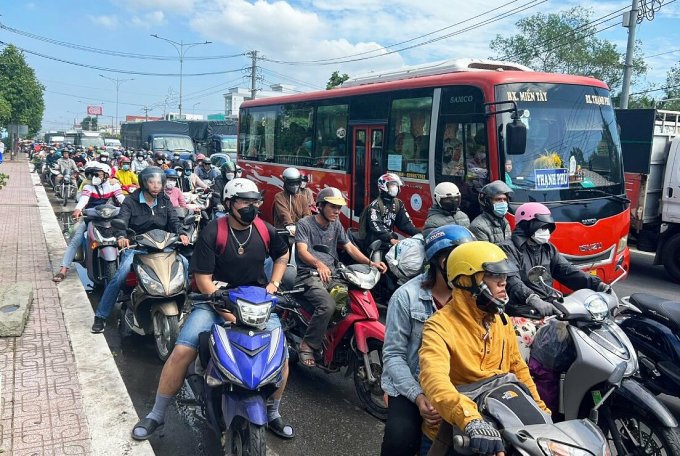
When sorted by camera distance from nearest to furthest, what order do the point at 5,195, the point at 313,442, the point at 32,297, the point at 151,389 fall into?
the point at 313,442, the point at 151,389, the point at 32,297, the point at 5,195

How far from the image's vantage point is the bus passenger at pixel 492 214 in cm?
530

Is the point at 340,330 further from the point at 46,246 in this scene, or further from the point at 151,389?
the point at 46,246

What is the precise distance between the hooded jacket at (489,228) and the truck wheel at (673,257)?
17.7 feet

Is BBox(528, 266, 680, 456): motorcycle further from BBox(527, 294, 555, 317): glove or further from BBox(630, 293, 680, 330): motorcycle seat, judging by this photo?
BBox(630, 293, 680, 330): motorcycle seat

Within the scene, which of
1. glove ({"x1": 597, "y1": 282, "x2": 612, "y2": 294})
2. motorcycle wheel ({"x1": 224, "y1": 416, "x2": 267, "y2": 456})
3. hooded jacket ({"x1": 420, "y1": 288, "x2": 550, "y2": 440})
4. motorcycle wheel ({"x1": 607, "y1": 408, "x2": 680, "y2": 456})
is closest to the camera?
hooded jacket ({"x1": 420, "y1": 288, "x2": 550, "y2": 440})

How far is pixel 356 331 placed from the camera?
4227 mm

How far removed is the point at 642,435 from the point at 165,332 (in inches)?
148

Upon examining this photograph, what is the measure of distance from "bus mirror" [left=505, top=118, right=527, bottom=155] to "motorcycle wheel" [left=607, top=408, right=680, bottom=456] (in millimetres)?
3808

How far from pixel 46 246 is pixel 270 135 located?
5.17 m

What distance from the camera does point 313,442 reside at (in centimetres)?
392

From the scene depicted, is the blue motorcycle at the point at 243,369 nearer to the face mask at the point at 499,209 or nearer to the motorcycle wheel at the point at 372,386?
the motorcycle wheel at the point at 372,386

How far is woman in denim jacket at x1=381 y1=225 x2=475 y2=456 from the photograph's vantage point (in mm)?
2697

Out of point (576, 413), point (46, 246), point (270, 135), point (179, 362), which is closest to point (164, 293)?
point (179, 362)

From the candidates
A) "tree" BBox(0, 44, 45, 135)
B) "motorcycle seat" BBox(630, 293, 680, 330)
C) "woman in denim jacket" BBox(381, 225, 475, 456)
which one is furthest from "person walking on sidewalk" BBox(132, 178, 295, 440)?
"tree" BBox(0, 44, 45, 135)
